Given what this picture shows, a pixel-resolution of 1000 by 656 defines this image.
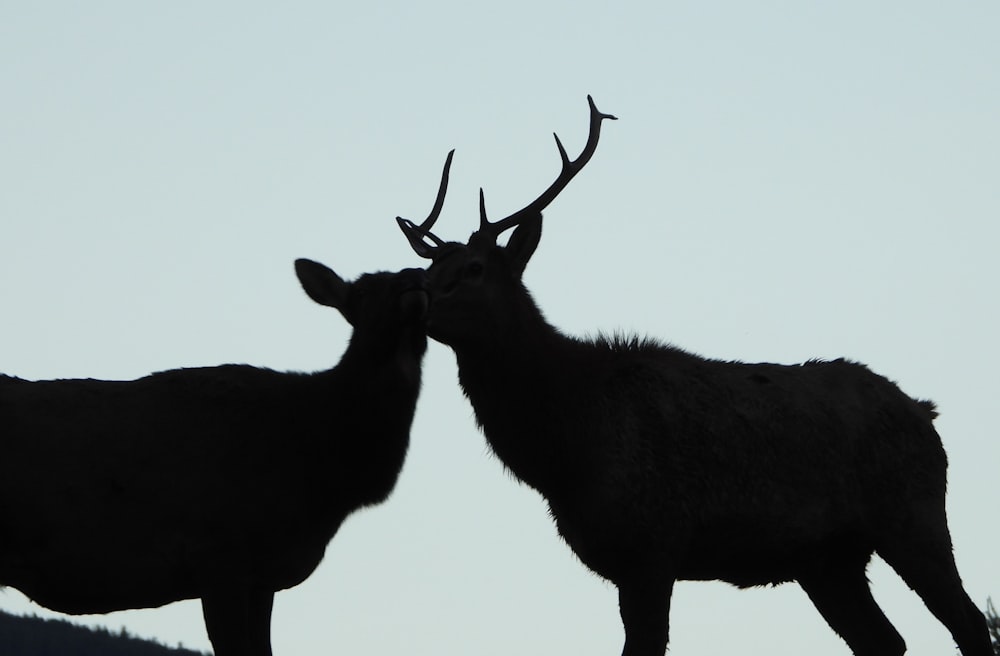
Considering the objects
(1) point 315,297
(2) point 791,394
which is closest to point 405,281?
(1) point 315,297

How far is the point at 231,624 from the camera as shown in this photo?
1186 centimetres

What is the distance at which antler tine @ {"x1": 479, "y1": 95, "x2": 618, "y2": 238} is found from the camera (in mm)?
13609

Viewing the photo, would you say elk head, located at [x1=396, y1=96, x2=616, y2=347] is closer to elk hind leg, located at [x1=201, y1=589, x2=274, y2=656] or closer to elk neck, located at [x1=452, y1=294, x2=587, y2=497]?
elk neck, located at [x1=452, y1=294, x2=587, y2=497]

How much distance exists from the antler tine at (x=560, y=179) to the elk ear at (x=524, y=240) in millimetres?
102

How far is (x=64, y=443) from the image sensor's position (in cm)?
1243

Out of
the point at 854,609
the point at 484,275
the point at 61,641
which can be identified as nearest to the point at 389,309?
the point at 484,275

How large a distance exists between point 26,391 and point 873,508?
5.85 m

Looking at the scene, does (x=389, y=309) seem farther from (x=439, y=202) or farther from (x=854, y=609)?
(x=854, y=609)

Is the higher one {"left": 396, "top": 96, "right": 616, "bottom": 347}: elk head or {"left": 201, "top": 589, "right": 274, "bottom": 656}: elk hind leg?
{"left": 396, "top": 96, "right": 616, "bottom": 347}: elk head

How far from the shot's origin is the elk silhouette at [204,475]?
478 inches

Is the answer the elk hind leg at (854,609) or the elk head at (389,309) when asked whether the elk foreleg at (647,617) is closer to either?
the elk hind leg at (854,609)

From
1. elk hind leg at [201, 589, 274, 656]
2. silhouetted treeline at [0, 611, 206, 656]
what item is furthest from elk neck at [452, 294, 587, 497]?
silhouetted treeline at [0, 611, 206, 656]

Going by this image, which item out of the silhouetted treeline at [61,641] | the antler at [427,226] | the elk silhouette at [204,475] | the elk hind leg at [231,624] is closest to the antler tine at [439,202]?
the antler at [427,226]

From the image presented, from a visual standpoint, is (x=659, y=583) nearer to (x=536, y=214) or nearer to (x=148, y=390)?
(x=536, y=214)
